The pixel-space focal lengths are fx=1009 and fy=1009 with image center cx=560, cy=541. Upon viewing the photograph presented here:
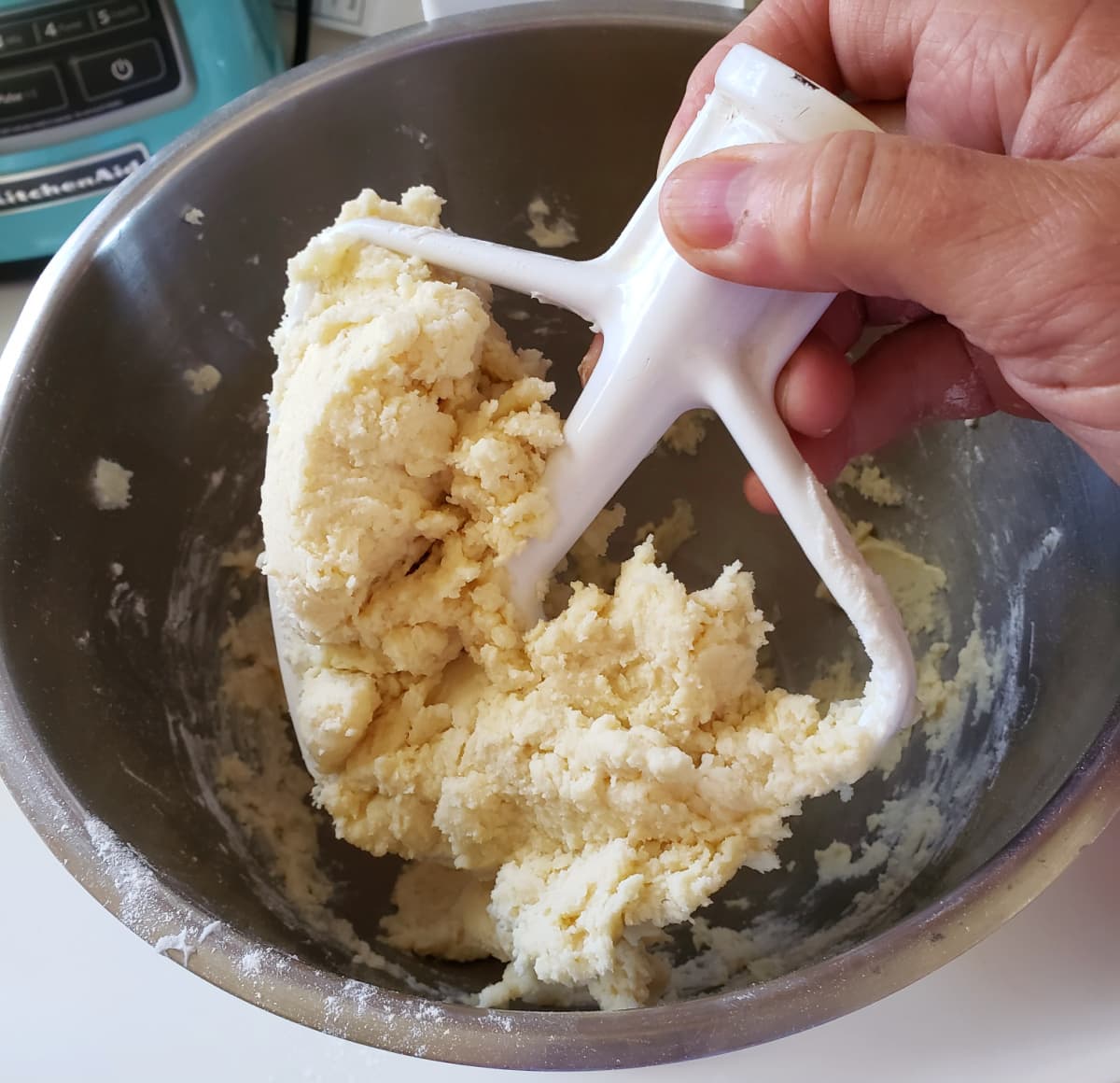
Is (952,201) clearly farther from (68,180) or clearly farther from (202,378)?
(68,180)

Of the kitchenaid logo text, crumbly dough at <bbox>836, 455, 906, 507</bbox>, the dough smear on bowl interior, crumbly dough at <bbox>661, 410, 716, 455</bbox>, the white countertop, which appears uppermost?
the kitchenaid logo text

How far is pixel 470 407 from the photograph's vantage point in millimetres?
709

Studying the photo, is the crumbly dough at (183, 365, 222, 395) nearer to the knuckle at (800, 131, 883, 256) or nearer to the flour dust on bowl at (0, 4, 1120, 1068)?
the flour dust on bowl at (0, 4, 1120, 1068)

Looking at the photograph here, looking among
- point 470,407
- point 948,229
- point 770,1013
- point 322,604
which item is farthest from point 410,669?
point 948,229

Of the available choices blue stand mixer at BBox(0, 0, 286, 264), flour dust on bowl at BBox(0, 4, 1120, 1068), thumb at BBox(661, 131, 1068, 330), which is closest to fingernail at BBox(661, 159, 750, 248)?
thumb at BBox(661, 131, 1068, 330)

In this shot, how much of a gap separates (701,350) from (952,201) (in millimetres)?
171

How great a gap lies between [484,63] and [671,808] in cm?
64

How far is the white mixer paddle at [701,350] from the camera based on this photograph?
597 millimetres

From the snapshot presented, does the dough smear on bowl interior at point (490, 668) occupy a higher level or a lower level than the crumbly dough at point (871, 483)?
higher

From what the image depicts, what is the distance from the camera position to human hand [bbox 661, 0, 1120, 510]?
53 centimetres

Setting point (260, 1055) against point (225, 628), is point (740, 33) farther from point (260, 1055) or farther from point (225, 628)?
point (260, 1055)

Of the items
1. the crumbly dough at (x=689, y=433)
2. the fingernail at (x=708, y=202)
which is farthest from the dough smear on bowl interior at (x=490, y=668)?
the crumbly dough at (x=689, y=433)

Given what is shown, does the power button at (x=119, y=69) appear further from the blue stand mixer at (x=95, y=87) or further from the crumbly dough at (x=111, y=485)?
the crumbly dough at (x=111, y=485)

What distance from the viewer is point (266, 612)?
37.0 inches
